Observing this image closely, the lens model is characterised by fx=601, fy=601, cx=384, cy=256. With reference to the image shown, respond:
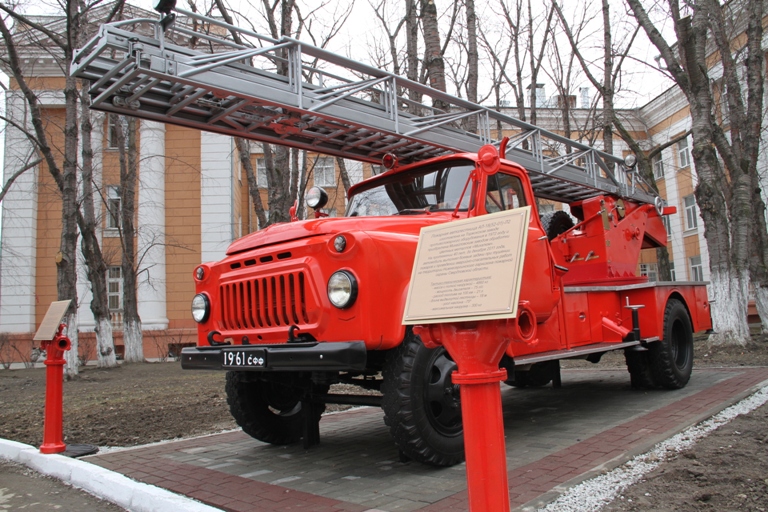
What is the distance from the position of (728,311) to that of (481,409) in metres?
11.2

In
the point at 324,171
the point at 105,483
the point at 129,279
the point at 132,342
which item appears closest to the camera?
the point at 105,483

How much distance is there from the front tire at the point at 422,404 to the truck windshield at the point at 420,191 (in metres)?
1.50

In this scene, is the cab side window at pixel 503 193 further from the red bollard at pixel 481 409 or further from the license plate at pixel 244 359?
the red bollard at pixel 481 409

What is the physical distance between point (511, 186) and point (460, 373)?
3.45 metres

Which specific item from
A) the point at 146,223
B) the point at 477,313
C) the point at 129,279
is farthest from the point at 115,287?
the point at 477,313

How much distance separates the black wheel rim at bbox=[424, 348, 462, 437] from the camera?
4.26 metres

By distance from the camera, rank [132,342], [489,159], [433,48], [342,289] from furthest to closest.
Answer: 1. [132,342]
2. [433,48]
3. [489,159]
4. [342,289]

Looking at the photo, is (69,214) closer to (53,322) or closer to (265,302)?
(53,322)

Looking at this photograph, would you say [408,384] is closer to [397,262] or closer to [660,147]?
[397,262]

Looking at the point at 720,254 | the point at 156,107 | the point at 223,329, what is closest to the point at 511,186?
the point at 223,329

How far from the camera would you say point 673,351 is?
24.5 ft

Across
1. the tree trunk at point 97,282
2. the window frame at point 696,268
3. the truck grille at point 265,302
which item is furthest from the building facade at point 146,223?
the truck grille at point 265,302

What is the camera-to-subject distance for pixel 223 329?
16.1 feet

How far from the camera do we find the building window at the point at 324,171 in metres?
27.2
